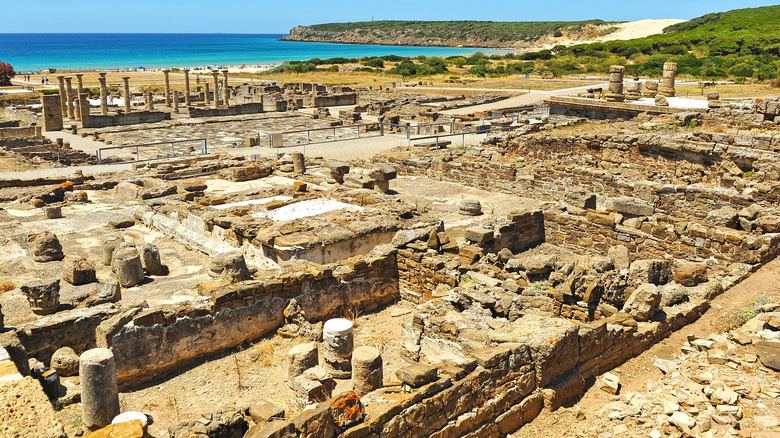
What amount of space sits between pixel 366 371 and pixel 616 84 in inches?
1033

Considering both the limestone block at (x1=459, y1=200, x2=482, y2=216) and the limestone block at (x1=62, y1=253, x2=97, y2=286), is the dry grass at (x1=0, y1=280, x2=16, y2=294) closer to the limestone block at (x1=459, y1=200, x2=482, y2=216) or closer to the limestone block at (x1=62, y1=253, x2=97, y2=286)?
the limestone block at (x1=62, y1=253, x2=97, y2=286)

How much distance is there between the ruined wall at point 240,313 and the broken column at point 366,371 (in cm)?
285

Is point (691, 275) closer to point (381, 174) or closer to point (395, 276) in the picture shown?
point (395, 276)

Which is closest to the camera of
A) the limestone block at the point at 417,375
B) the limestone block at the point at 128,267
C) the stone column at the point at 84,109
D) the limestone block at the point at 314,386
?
the limestone block at the point at 417,375

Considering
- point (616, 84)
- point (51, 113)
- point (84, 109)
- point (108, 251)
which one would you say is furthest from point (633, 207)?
point (51, 113)

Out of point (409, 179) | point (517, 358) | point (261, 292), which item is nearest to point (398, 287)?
point (261, 292)

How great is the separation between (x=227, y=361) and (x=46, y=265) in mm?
5376

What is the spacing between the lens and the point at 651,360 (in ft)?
29.2

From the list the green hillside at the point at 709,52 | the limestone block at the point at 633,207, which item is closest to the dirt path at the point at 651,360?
the limestone block at the point at 633,207

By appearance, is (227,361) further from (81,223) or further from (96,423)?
(81,223)

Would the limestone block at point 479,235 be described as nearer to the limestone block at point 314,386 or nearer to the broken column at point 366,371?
the broken column at point 366,371

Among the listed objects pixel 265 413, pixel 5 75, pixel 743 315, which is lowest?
pixel 743 315

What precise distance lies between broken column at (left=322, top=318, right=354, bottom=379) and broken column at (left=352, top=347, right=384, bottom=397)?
0.91 metres

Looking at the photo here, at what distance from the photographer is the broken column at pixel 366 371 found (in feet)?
25.0
